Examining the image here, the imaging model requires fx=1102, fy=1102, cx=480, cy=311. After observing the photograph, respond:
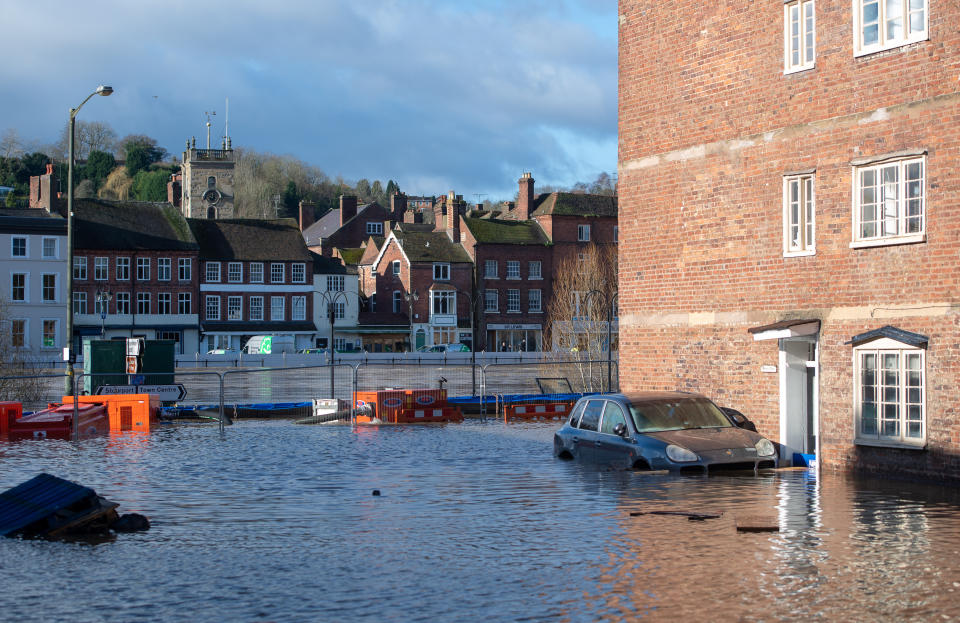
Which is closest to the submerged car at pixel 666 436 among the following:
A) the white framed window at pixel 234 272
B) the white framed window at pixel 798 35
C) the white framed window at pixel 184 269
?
the white framed window at pixel 798 35

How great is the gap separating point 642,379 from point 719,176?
4.50 metres

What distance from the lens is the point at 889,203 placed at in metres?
17.6

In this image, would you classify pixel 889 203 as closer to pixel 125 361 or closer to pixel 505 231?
pixel 125 361

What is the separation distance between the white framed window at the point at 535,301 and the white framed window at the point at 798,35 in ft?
237

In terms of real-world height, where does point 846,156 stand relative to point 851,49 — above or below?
below

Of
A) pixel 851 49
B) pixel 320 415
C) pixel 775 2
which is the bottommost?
pixel 320 415

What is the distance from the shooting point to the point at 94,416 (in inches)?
1043

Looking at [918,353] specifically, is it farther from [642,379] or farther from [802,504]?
[642,379]

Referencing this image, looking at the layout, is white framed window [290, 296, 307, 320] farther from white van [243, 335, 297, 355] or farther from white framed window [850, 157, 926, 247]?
white framed window [850, 157, 926, 247]

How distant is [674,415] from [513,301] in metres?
73.5

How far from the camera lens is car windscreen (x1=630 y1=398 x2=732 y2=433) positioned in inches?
693

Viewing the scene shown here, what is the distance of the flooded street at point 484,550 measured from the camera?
8680 millimetres

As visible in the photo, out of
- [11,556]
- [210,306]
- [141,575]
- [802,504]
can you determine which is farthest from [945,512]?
[210,306]

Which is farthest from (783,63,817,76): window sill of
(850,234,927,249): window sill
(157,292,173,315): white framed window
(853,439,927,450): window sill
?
(157,292,173,315): white framed window
